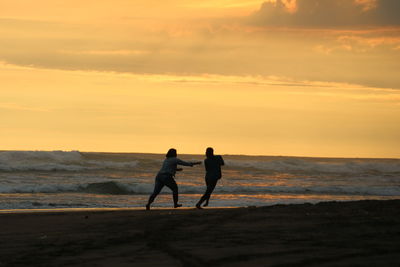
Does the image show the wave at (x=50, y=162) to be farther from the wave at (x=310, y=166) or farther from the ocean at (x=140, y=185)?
the wave at (x=310, y=166)

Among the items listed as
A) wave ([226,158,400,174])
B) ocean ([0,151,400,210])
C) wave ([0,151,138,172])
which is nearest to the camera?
ocean ([0,151,400,210])

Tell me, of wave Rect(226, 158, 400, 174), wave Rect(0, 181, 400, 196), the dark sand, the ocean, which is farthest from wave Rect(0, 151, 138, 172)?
the dark sand

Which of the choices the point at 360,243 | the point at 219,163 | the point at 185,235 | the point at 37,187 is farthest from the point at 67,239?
the point at 37,187

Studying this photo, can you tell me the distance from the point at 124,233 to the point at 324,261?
4587 mm

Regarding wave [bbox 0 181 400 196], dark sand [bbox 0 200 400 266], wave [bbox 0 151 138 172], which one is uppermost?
wave [bbox 0 151 138 172]

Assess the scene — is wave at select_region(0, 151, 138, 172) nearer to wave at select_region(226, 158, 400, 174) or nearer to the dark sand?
wave at select_region(226, 158, 400, 174)

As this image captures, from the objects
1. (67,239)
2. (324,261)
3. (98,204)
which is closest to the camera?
(324,261)

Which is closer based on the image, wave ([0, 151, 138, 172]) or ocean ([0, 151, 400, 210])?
ocean ([0, 151, 400, 210])

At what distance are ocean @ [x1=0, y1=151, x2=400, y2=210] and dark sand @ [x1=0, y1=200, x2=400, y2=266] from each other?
856cm

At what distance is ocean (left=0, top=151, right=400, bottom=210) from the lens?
26.2 meters

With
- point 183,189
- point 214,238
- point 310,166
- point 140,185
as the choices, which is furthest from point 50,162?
point 214,238

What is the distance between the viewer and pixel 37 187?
3381cm

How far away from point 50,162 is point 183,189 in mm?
25781

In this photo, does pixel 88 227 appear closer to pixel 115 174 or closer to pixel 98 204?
pixel 98 204
